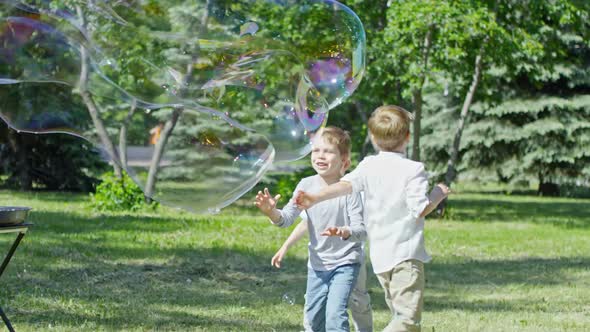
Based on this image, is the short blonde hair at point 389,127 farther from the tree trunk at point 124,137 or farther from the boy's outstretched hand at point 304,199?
the tree trunk at point 124,137

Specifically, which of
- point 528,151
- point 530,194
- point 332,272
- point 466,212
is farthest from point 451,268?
point 530,194

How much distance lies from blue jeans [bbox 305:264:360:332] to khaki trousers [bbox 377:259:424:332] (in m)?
0.36

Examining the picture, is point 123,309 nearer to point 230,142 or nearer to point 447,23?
point 230,142

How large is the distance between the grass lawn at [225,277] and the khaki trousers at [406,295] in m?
1.46

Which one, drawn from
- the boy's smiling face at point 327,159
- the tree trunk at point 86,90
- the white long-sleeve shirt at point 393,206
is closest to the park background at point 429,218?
the tree trunk at point 86,90

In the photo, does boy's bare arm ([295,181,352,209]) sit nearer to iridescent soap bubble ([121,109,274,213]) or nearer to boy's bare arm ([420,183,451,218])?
boy's bare arm ([420,183,451,218])

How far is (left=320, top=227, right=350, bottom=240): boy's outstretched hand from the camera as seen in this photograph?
4.23 metres

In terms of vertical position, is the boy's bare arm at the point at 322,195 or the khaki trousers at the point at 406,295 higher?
the boy's bare arm at the point at 322,195

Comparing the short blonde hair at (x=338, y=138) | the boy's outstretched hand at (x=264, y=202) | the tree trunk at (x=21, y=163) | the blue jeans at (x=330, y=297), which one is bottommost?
the tree trunk at (x=21, y=163)

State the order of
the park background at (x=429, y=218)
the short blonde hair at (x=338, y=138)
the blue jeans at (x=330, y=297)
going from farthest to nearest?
the park background at (x=429, y=218), the short blonde hair at (x=338, y=138), the blue jeans at (x=330, y=297)

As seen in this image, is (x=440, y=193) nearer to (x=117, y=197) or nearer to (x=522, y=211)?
(x=117, y=197)

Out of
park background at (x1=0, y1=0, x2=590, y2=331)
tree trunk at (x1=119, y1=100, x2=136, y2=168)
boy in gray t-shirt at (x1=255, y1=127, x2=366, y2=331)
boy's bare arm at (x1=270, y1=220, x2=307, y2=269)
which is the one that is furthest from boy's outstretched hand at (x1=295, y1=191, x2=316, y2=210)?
tree trunk at (x1=119, y1=100, x2=136, y2=168)

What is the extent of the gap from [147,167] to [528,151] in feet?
63.6

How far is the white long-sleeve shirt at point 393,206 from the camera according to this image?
13.9ft
